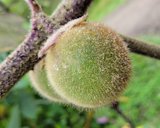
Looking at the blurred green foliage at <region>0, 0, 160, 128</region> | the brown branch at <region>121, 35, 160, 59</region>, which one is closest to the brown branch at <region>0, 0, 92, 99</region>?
the brown branch at <region>121, 35, 160, 59</region>

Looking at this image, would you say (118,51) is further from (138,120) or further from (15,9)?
(138,120)

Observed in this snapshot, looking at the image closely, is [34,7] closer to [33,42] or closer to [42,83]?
[33,42]

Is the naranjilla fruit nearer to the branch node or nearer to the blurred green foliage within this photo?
the branch node

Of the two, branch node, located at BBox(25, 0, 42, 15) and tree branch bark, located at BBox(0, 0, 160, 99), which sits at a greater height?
branch node, located at BBox(25, 0, 42, 15)

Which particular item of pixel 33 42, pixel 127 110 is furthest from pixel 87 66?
pixel 127 110

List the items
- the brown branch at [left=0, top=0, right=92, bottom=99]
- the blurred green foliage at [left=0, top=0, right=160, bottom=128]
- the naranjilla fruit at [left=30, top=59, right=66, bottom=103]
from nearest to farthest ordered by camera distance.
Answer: the brown branch at [left=0, top=0, right=92, bottom=99], the naranjilla fruit at [left=30, top=59, right=66, bottom=103], the blurred green foliage at [left=0, top=0, right=160, bottom=128]

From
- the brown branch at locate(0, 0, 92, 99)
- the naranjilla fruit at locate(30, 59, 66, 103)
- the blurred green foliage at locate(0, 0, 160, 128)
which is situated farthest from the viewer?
the blurred green foliage at locate(0, 0, 160, 128)

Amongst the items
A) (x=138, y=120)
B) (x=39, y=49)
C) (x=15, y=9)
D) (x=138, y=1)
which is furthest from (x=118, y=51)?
(x=138, y=1)
